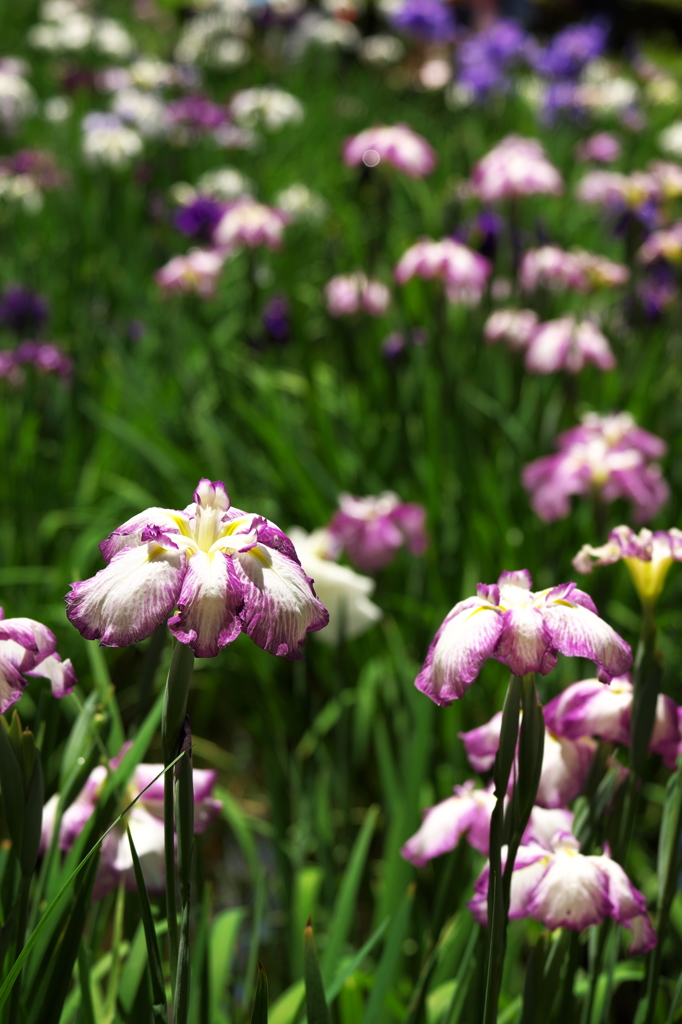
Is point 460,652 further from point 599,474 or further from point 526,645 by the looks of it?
point 599,474

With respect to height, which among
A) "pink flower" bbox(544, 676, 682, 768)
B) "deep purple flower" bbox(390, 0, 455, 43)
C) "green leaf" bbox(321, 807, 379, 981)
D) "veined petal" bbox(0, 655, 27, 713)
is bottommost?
"green leaf" bbox(321, 807, 379, 981)

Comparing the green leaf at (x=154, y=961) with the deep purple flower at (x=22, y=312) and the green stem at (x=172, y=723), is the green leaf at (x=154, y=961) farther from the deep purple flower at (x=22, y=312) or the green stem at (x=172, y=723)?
the deep purple flower at (x=22, y=312)

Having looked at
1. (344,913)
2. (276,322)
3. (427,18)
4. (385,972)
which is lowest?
(344,913)

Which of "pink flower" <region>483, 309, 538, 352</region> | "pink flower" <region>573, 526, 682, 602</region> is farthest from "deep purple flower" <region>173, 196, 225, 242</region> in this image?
"pink flower" <region>573, 526, 682, 602</region>

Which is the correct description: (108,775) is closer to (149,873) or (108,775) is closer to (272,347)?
(149,873)

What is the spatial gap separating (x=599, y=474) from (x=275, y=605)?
134cm

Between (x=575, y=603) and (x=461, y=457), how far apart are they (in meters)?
1.74

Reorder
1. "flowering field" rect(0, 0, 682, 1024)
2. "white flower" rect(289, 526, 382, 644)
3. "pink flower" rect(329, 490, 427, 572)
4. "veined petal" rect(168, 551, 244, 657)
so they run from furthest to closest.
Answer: "pink flower" rect(329, 490, 427, 572) < "white flower" rect(289, 526, 382, 644) < "flowering field" rect(0, 0, 682, 1024) < "veined petal" rect(168, 551, 244, 657)

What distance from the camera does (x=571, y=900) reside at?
0.83 meters

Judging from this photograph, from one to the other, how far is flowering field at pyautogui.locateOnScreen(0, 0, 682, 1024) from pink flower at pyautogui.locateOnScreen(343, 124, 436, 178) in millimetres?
13

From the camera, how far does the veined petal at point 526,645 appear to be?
701 millimetres

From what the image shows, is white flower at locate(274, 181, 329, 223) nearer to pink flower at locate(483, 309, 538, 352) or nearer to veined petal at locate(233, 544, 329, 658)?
pink flower at locate(483, 309, 538, 352)

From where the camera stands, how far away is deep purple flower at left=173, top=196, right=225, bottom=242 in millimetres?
3357

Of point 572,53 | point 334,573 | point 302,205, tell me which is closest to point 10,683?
point 334,573
